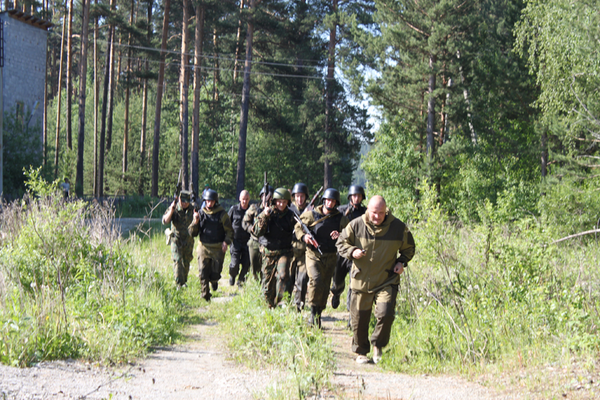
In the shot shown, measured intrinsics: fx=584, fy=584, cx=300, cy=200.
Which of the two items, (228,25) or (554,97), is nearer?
(554,97)

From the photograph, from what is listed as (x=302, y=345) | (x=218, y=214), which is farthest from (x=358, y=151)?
(x=302, y=345)

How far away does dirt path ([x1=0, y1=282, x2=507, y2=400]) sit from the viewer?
494 centimetres

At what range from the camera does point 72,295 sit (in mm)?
7789

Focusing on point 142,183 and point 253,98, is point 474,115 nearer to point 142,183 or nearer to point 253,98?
point 253,98

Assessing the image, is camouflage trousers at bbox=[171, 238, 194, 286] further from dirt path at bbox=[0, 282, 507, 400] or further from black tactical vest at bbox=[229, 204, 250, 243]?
dirt path at bbox=[0, 282, 507, 400]

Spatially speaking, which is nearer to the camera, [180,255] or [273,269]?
[273,269]

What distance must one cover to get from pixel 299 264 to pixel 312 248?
2.70 feet

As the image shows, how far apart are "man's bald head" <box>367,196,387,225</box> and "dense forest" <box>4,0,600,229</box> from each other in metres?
7.29

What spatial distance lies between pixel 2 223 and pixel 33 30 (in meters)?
18.6

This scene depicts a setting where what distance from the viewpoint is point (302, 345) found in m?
5.69

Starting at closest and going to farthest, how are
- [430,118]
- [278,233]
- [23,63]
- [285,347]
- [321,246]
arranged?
[285,347], [321,246], [278,233], [430,118], [23,63]

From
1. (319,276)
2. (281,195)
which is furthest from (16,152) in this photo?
(319,276)

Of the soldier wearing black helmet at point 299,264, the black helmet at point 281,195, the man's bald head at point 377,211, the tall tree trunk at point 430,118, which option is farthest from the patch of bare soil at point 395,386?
the tall tree trunk at point 430,118

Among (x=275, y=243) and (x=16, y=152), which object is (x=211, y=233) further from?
(x=16, y=152)
